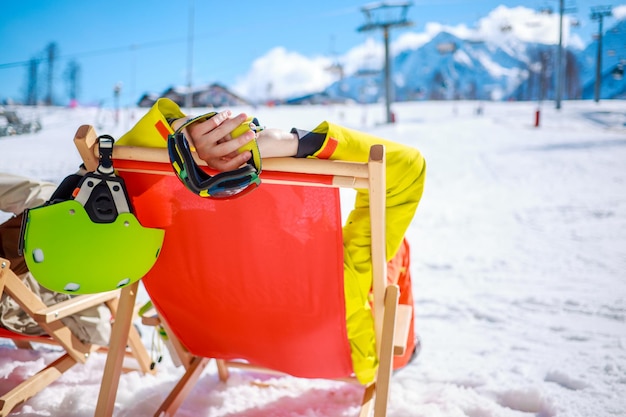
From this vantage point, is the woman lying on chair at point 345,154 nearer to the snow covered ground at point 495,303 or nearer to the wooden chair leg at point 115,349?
the wooden chair leg at point 115,349

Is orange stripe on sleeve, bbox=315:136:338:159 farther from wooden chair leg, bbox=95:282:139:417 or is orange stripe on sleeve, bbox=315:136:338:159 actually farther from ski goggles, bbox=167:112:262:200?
wooden chair leg, bbox=95:282:139:417

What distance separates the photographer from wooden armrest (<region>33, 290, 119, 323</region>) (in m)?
1.36

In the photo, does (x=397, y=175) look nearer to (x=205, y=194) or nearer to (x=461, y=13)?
(x=205, y=194)

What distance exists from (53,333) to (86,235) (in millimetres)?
661

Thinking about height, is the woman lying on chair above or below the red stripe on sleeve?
below

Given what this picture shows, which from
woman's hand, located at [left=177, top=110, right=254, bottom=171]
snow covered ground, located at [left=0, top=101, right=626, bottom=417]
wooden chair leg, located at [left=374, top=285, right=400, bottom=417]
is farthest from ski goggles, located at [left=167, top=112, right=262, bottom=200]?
snow covered ground, located at [left=0, top=101, right=626, bottom=417]

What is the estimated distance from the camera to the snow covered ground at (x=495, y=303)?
5.29ft

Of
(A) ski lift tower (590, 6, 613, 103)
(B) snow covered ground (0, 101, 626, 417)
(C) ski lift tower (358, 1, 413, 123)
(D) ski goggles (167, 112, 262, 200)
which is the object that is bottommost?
(B) snow covered ground (0, 101, 626, 417)

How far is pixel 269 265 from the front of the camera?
1.16 m

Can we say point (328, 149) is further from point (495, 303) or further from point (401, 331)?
point (495, 303)

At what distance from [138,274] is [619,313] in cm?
242

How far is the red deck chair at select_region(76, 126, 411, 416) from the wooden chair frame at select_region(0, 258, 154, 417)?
0.63 feet

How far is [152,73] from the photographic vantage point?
3.99 metres

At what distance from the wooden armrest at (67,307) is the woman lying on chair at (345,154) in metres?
0.65
